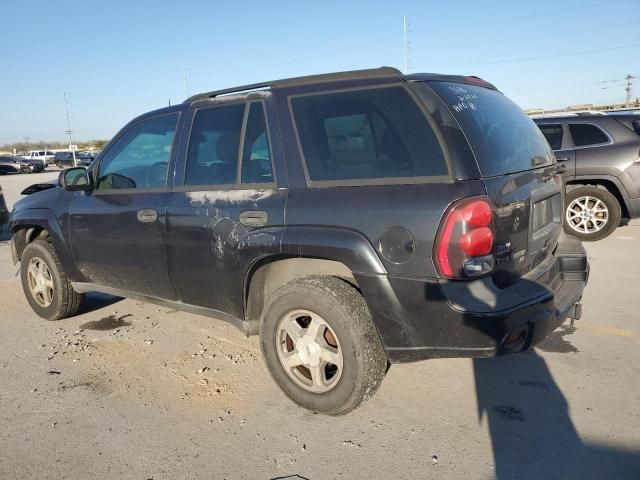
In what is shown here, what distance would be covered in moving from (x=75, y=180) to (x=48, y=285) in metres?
1.24

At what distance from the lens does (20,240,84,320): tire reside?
446 cm

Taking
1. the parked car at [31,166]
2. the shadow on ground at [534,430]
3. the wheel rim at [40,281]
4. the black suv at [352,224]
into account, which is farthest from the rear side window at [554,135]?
the parked car at [31,166]

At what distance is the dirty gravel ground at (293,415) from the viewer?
8.11 ft

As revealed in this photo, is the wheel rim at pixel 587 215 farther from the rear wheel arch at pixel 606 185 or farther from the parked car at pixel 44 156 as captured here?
the parked car at pixel 44 156

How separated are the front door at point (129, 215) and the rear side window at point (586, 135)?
19.8ft

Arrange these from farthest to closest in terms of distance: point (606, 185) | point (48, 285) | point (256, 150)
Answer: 1. point (606, 185)
2. point (48, 285)
3. point (256, 150)

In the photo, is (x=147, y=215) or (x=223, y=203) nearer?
(x=223, y=203)

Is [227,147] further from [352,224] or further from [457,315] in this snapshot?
[457,315]

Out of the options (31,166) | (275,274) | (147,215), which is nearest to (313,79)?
A: (275,274)

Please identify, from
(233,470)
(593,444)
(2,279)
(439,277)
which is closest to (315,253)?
(439,277)

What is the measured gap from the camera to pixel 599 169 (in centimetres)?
687

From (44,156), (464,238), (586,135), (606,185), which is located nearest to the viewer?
(464,238)

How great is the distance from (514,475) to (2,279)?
6517 millimetres

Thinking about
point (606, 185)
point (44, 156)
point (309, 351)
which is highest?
point (44, 156)
